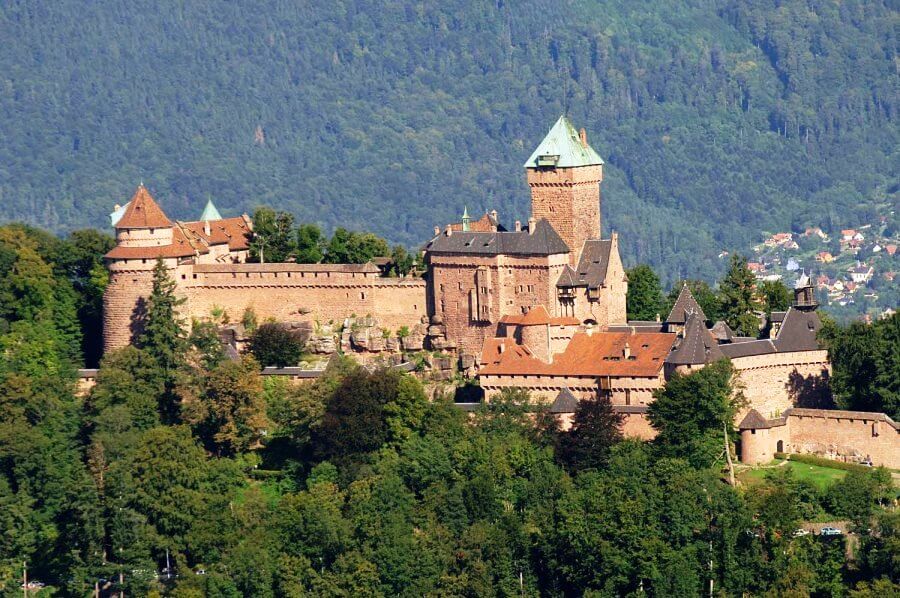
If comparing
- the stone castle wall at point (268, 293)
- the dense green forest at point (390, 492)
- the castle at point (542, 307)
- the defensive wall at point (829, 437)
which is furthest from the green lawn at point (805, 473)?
the stone castle wall at point (268, 293)

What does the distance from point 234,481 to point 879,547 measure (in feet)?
82.2

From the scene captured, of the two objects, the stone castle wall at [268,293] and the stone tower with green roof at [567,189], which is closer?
the stone tower with green roof at [567,189]

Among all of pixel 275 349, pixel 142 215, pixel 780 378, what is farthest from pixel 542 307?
pixel 142 215

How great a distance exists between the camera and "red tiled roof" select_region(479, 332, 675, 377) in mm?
87625

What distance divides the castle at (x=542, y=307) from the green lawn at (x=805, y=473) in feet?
3.05

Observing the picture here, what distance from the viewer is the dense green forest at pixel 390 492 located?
79.7 metres

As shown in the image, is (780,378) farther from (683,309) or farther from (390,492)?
(390,492)

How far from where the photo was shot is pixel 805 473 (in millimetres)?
83438

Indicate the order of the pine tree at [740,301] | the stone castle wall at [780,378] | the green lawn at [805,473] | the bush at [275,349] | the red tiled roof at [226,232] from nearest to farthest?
the green lawn at [805,473] < the stone castle wall at [780,378] < the pine tree at [740,301] < the bush at [275,349] < the red tiled roof at [226,232]

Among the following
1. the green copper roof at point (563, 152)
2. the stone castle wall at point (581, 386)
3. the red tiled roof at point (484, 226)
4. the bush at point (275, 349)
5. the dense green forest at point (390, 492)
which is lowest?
the dense green forest at point (390, 492)

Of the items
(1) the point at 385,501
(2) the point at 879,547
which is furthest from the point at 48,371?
(2) the point at 879,547

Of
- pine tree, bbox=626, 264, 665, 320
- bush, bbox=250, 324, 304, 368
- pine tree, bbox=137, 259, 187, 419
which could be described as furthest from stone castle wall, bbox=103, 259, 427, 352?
pine tree, bbox=626, 264, 665, 320

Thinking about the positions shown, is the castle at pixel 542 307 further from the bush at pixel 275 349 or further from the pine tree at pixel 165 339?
the bush at pixel 275 349

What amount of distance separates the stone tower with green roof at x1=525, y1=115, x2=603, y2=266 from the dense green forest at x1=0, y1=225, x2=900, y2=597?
8.78 meters
